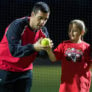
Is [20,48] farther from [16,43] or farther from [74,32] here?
[74,32]

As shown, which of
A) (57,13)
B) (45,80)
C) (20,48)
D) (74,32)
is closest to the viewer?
(20,48)

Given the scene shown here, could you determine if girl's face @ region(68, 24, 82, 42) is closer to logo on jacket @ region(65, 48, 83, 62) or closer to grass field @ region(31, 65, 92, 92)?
logo on jacket @ region(65, 48, 83, 62)

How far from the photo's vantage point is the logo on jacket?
3400 mm

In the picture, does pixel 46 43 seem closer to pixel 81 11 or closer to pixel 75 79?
pixel 75 79

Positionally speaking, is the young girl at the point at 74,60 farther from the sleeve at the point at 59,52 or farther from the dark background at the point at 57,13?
the dark background at the point at 57,13

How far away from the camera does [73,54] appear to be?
11.2 feet

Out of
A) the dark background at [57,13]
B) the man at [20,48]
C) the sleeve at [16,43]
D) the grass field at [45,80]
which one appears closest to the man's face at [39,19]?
the man at [20,48]

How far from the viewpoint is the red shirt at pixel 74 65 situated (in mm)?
3383

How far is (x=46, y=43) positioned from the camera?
3.11m

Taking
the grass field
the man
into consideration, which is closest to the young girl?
the man

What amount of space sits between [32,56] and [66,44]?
1.29 ft

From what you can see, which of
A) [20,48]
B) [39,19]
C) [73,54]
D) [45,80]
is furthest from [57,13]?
[20,48]

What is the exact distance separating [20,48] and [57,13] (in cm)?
910

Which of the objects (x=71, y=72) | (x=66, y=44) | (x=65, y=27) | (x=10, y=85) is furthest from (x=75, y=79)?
(x=65, y=27)
